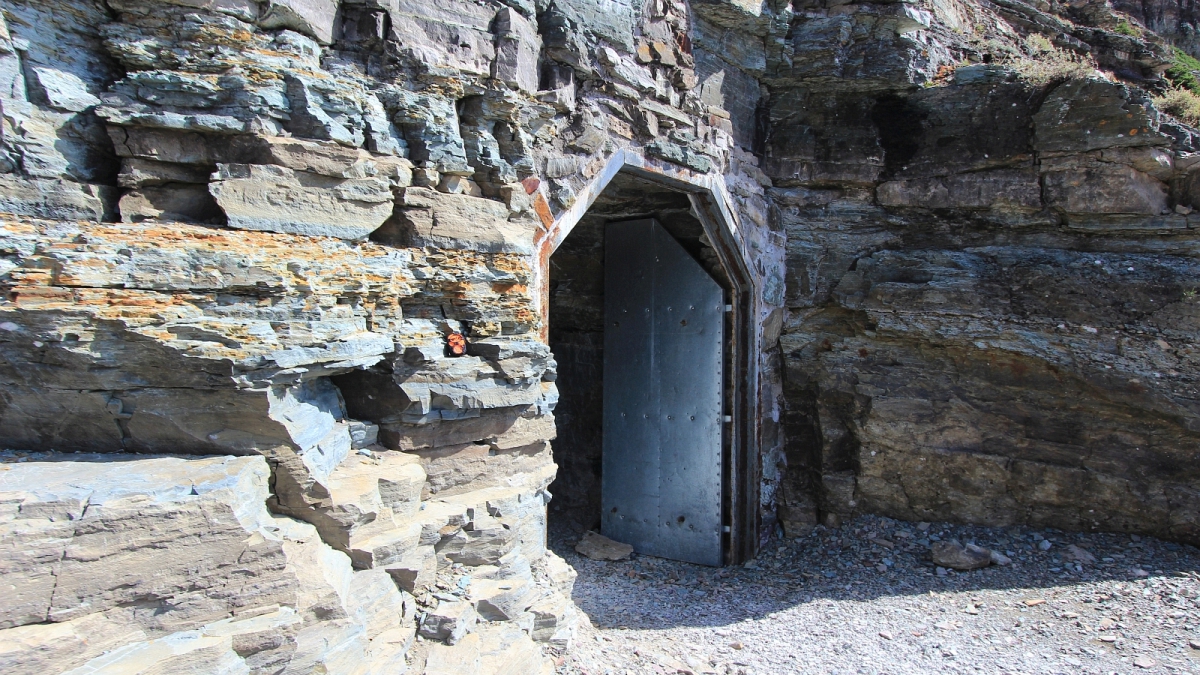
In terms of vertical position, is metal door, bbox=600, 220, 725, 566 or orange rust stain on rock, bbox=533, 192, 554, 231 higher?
orange rust stain on rock, bbox=533, 192, 554, 231

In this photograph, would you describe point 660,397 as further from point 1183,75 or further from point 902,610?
point 1183,75

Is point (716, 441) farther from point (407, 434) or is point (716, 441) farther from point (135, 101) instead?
point (135, 101)

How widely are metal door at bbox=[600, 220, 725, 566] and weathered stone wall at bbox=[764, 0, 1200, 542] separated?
2.34 feet

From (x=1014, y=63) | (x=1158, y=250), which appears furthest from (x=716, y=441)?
(x=1014, y=63)

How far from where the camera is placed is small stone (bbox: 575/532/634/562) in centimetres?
607

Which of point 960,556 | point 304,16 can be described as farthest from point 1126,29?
point 304,16

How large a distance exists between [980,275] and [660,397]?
2478 mm

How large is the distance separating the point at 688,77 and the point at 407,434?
3.03 m

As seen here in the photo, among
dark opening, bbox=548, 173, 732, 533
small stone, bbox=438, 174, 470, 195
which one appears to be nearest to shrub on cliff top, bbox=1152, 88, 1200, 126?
dark opening, bbox=548, 173, 732, 533

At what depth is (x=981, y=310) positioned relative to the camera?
5.35 meters

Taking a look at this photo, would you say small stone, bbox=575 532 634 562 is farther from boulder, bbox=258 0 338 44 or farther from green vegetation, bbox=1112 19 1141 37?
green vegetation, bbox=1112 19 1141 37

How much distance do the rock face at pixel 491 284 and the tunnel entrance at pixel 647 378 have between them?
70mm

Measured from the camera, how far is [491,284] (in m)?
3.41

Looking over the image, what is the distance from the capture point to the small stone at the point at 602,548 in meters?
6.07
